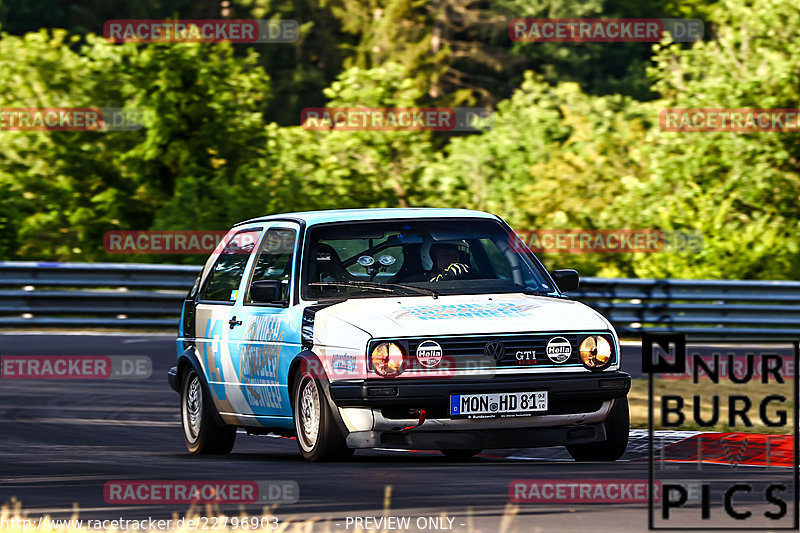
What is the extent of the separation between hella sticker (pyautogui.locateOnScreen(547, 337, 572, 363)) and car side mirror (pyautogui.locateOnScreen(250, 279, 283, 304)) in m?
1.87

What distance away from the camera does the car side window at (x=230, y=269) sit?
38.2 feet

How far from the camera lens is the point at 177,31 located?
108 ft

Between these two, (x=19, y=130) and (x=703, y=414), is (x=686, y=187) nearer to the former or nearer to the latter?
(x=19, y=130)

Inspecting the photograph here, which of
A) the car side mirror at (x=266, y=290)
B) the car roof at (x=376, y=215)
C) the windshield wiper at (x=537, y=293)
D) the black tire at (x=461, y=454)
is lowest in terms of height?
the black tire at (x=461, y=454)

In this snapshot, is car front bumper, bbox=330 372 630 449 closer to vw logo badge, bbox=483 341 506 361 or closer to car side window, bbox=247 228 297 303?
vw logo badge, bbox=483 341 506 361

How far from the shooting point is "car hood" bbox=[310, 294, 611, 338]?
9508mm

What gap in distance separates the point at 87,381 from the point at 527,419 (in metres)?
8.83

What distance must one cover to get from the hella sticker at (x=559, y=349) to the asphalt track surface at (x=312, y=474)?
0.67 m

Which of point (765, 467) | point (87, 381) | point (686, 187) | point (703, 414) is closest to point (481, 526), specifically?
point (765, 467)

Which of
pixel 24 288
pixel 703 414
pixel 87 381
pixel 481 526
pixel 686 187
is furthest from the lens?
pixel 686 187

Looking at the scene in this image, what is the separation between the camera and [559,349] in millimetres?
9656

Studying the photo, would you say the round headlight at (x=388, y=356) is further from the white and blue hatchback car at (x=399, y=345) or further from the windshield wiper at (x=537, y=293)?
the windshield wiper at (x=537, y=293)

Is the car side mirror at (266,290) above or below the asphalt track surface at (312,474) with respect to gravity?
above

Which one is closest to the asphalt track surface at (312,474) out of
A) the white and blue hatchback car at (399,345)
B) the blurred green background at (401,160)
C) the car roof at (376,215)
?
the white and blue hatchback car at (399,345)
